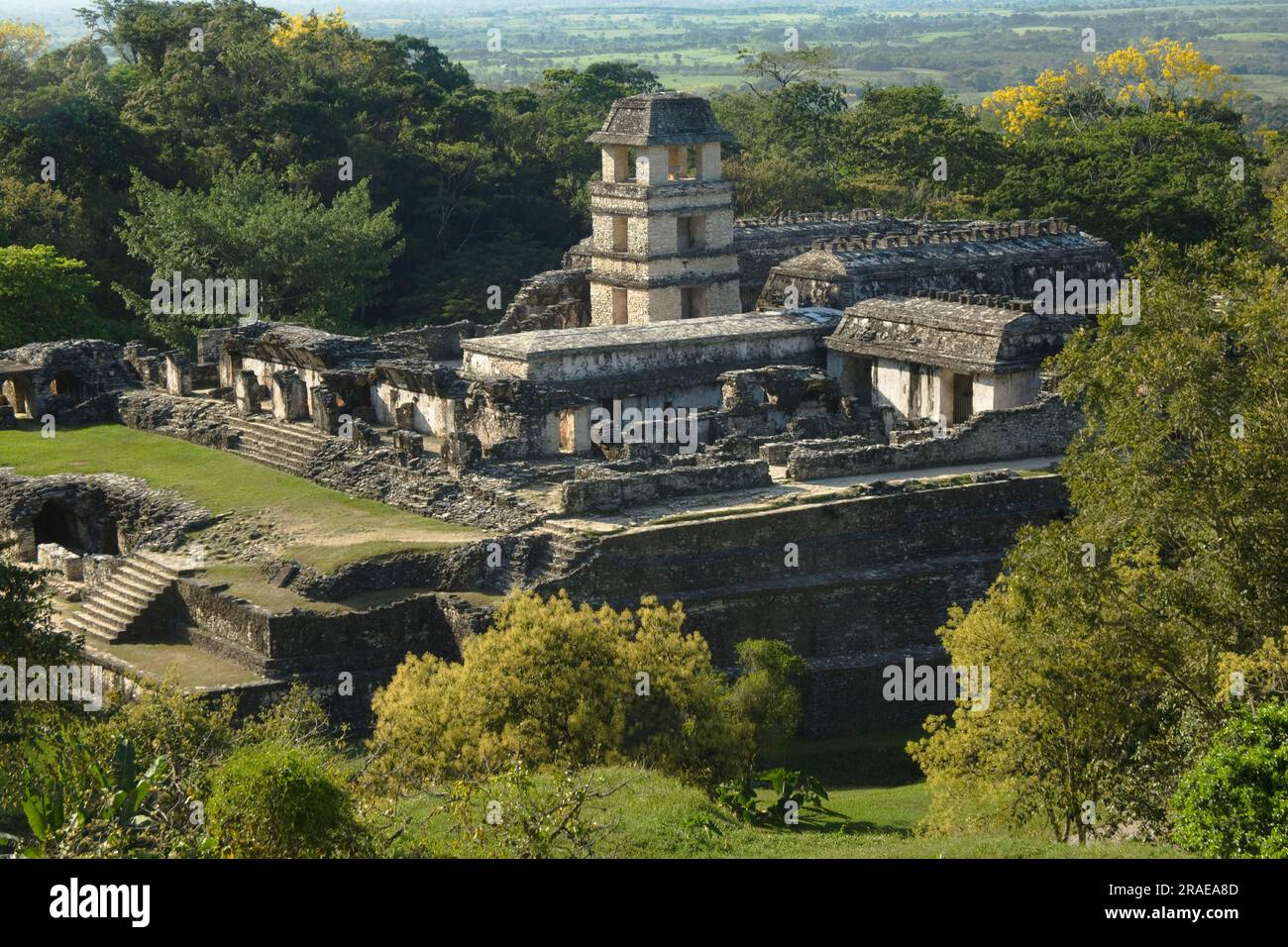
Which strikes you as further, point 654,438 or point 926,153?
point 926,153

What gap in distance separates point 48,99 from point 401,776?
38.8m

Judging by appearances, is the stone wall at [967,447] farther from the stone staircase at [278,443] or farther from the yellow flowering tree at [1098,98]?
the yellow flowering tree at [1098,98]

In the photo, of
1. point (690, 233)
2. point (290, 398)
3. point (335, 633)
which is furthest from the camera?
point (690, 233)

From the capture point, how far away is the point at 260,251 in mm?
45812

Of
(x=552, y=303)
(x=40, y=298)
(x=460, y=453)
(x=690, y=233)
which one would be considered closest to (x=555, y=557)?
(x=460, y=453)

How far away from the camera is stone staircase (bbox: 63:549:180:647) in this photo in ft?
96.1

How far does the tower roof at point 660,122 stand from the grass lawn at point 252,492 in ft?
39.7

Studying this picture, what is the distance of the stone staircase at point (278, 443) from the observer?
3497 cm

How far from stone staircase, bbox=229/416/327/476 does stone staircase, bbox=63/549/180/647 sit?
448 cm

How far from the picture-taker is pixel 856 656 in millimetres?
29625

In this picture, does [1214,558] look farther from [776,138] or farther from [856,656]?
[776,138]

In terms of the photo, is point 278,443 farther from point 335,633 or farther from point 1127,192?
point 1127,192

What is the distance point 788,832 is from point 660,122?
78.8ft

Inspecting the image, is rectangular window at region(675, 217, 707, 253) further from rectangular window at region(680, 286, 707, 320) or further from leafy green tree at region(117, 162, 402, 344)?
leafy green tree at region(117, 162, 402, 344)
